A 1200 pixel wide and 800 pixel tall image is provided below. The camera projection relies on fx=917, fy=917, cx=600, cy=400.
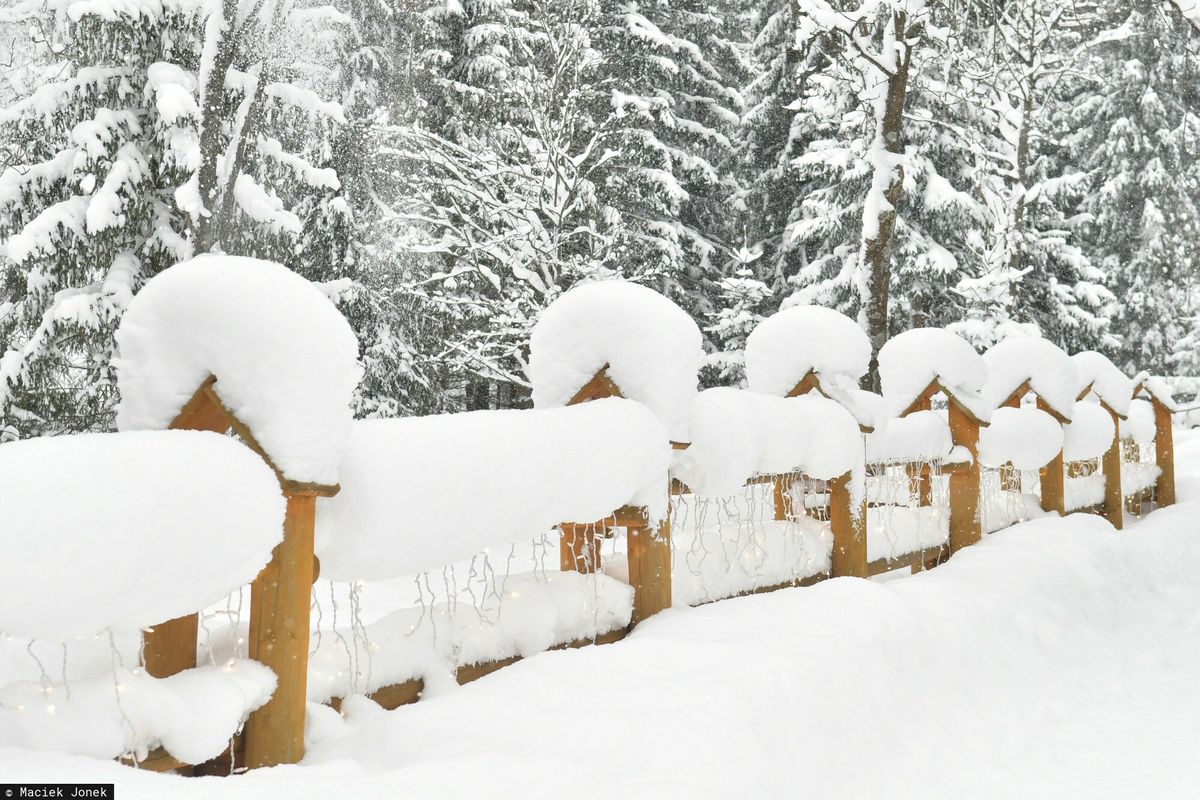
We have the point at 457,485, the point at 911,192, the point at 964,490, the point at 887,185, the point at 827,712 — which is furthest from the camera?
the point at 911,192

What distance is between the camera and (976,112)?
627 inches

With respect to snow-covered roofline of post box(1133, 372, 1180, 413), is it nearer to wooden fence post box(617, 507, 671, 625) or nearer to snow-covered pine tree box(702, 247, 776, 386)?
snow-covered pine tree box(702, 247, 776, 386)

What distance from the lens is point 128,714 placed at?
207 centimetres

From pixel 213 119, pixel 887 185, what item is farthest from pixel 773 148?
pixel 213 119

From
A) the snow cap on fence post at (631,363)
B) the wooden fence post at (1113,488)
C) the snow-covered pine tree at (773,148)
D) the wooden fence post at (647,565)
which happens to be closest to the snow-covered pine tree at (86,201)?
the snow cap on fence post at (631,363)

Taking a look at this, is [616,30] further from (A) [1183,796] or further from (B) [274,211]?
(A) [1183,796]

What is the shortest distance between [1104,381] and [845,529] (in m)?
4.71

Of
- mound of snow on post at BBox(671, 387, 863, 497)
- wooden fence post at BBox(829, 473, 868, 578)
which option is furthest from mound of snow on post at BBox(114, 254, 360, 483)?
wooden fence post at BBox(829, 473, 868, 578)

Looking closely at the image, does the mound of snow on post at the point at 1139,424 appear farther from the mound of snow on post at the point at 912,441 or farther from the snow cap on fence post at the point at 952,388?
the mound of snow on post at the point at 912,441

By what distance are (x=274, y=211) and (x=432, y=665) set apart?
7.59m

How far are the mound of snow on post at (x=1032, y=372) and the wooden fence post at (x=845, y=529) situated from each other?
2.43 meters

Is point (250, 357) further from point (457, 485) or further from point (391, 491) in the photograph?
point (457, 485)

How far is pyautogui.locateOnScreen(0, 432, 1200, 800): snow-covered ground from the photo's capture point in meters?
2.40

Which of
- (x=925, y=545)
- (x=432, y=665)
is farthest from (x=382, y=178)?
(x=432, y=665)
